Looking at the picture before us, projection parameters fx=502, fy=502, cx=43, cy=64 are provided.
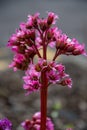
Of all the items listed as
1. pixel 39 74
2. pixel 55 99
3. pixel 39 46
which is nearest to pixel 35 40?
pixel 39 46

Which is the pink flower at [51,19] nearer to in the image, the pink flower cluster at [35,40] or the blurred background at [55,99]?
the pink flower cluster at [35,40]

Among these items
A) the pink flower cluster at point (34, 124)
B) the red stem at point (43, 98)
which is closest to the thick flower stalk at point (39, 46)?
the red stem at point (43, 98)

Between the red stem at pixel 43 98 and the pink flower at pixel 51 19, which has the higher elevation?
the pink flower at pixel 51 19

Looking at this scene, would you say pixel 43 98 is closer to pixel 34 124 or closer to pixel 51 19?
pixel 34 124

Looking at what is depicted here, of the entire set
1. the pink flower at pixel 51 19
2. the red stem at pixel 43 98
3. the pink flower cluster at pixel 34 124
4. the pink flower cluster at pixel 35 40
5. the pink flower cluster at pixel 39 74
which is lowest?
the pink flower cluster at pixel 34 124

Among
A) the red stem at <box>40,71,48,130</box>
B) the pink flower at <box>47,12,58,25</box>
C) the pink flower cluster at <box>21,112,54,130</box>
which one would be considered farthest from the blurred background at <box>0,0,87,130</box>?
the pink flower at <box>47,12,58,25</box>

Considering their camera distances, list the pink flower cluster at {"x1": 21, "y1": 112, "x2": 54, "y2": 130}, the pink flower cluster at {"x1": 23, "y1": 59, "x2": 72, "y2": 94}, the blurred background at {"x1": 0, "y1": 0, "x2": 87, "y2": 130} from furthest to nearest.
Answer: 1. the blurred background at {"x1": 0, "y1": 0, "x2": 87, "y2": 130}
2. the pink flower cluster at {"x1": 21, "y1": 112, "x2": 54, "y2": 130}
3. the pink flower cluster at {"x1": 23, "y1": 59, "x2": 72, "y2": 94}

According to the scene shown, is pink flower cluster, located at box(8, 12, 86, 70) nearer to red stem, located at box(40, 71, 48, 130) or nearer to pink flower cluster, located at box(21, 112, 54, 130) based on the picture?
red stem, located at box(40, 71, 48, 130)

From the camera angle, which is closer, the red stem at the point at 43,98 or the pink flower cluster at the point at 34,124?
the red stem at the point at 43,98
